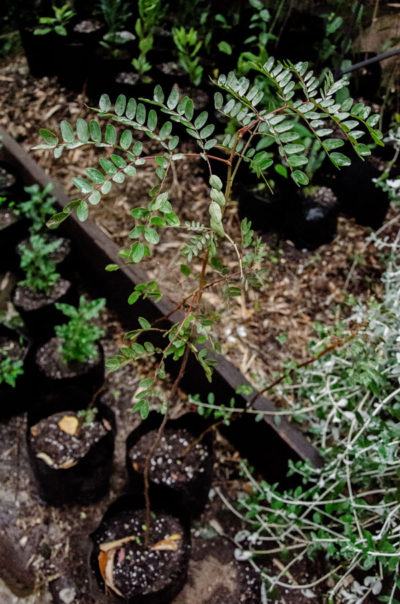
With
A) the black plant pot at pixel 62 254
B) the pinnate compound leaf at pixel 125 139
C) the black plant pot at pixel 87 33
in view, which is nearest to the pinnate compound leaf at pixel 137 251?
the pinnate compound leaf at pixel 125 139

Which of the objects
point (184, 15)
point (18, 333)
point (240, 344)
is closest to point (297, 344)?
point (240, 344)

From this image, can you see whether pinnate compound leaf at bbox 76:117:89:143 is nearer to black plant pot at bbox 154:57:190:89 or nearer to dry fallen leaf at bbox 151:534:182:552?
dry fallen leaf at bbox 151:534:182:552

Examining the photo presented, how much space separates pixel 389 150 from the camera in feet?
8.27

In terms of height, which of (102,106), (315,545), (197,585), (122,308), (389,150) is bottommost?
(197,585)

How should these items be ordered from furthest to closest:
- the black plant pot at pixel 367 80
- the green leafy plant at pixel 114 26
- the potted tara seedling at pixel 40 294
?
the green leafy plant at pixel 114 26
the black plant pot at pixel 367 80
the potted tara seedling at pixel 40 294

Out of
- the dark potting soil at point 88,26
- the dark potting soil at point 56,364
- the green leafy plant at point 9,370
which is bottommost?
the dark potting soil at point 56,364

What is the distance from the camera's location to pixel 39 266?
214 centimetres

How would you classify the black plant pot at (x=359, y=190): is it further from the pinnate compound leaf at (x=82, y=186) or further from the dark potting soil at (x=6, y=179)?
the pinnate compound leaf at (x=82, y=186)

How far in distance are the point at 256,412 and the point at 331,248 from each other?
1.08 m

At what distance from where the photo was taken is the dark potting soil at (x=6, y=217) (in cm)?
238

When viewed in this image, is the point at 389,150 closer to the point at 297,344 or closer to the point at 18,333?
the point at 297,344

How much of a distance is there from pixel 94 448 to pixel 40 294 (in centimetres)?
73

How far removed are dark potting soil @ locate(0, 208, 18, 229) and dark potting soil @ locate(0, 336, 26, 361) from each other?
57cm

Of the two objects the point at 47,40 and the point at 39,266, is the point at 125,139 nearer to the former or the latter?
the point at 39,266
